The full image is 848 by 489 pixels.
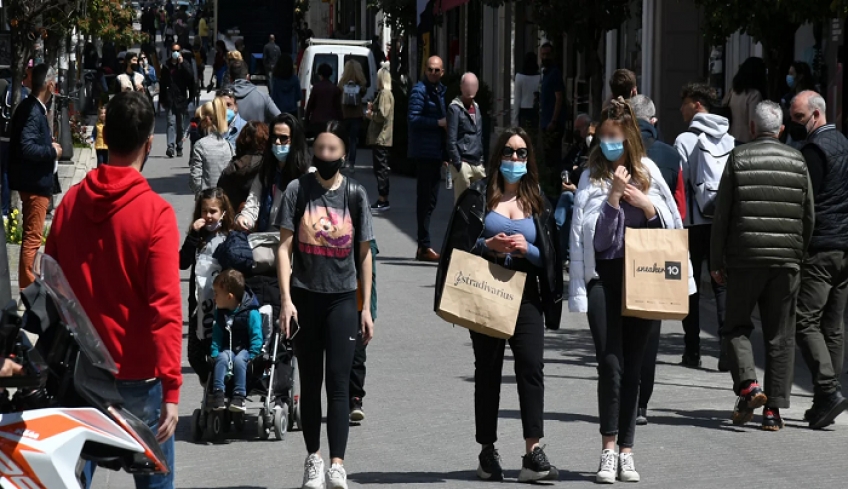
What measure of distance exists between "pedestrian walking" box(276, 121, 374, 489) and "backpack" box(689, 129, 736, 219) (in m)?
3.70

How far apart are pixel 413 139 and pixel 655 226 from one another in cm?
870

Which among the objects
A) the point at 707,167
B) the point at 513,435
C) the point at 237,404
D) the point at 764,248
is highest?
the point at 707,167

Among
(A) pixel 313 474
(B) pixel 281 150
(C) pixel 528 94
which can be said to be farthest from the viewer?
(C) pixel 528 94

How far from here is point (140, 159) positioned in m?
5.25

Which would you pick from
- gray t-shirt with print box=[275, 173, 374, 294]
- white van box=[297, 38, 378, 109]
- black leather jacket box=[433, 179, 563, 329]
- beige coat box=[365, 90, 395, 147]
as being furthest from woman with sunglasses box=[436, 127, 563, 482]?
white van box=[297, 38, 378, 109]

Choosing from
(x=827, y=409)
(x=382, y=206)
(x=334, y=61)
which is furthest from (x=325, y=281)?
(x=334, y=61)

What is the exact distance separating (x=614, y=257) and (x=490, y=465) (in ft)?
3.78

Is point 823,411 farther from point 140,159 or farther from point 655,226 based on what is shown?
point 140,159

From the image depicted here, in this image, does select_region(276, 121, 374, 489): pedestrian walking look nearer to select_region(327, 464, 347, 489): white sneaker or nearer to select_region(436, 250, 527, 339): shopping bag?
select_region(327, 464, 347, 489): white sneaker

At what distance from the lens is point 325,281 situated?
723cm

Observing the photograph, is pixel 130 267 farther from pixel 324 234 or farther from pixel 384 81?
pixel 384 81

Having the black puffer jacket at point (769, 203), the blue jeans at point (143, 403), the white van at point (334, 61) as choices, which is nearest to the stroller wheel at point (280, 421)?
the black puffer jacket at point (769, 203)

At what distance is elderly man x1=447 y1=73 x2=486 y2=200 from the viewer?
1493cm

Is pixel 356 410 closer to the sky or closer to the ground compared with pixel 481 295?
closer to the ground
